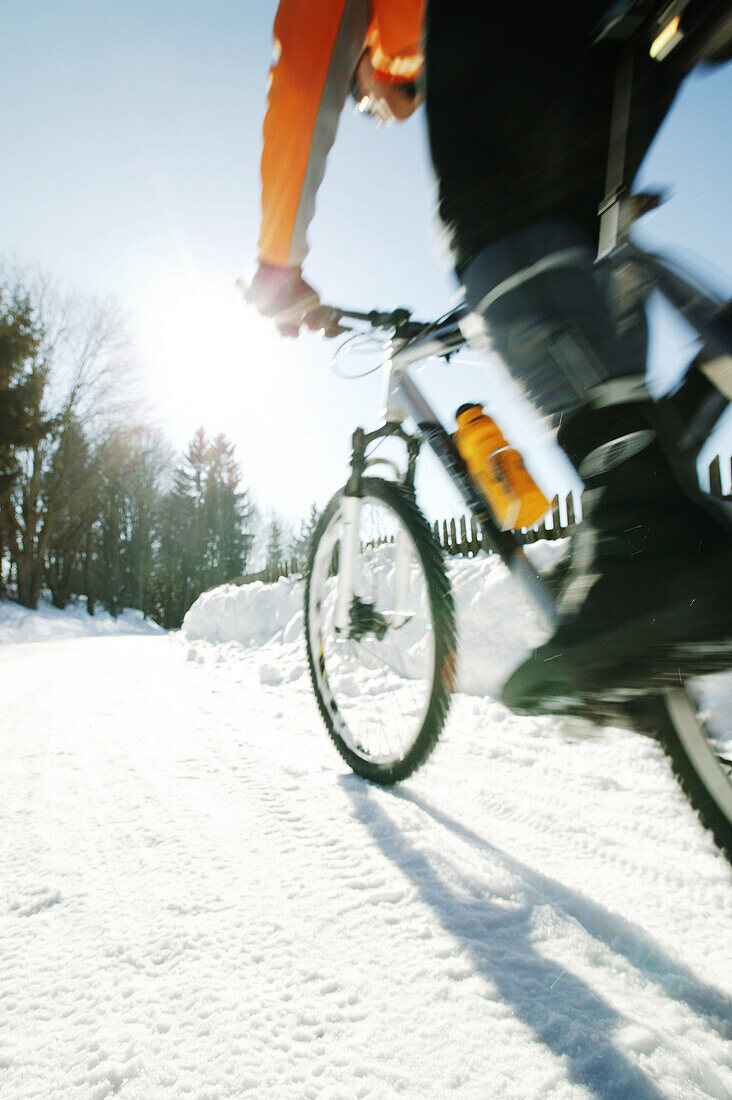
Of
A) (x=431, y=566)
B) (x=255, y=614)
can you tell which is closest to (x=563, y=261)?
(x=431, y=566)

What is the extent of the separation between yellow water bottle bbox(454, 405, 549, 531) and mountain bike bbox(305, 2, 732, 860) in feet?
0.27

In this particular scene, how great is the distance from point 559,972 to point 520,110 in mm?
1295

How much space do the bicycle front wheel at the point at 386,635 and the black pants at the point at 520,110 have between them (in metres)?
0.81

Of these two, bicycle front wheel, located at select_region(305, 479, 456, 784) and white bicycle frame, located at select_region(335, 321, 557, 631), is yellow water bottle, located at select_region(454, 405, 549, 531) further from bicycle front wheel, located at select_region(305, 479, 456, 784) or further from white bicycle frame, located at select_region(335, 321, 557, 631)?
bicycle front wheel, located at select_region(305, 479, 456, 784)

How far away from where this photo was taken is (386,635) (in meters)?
1.76

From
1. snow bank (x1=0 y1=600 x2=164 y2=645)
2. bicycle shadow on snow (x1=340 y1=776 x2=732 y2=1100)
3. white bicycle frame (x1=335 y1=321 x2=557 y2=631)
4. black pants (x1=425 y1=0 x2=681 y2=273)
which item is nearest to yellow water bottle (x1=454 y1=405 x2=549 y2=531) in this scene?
white bicycle frame (x1=335 y1=321 x2=557 y2=631)

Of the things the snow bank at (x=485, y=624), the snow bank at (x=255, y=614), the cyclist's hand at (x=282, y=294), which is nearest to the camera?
the cyclist's hand at (x=282, y=294)

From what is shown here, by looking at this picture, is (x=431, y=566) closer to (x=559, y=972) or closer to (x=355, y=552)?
(x=355, y=552)

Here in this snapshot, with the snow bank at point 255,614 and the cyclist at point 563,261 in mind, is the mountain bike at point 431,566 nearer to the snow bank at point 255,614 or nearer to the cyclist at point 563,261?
the cyclist at point 563,261

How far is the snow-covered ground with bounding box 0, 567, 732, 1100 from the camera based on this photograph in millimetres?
549

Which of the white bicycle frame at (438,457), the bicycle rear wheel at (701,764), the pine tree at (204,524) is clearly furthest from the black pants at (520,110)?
the pine tree at (204,524)

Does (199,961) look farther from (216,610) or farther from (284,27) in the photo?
(216,610)

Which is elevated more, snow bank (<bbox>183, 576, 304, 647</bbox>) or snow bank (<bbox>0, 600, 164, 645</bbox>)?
snow bank (<bbox>0, 600, 164, 645</bbox>)

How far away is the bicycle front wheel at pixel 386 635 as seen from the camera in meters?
1.32
